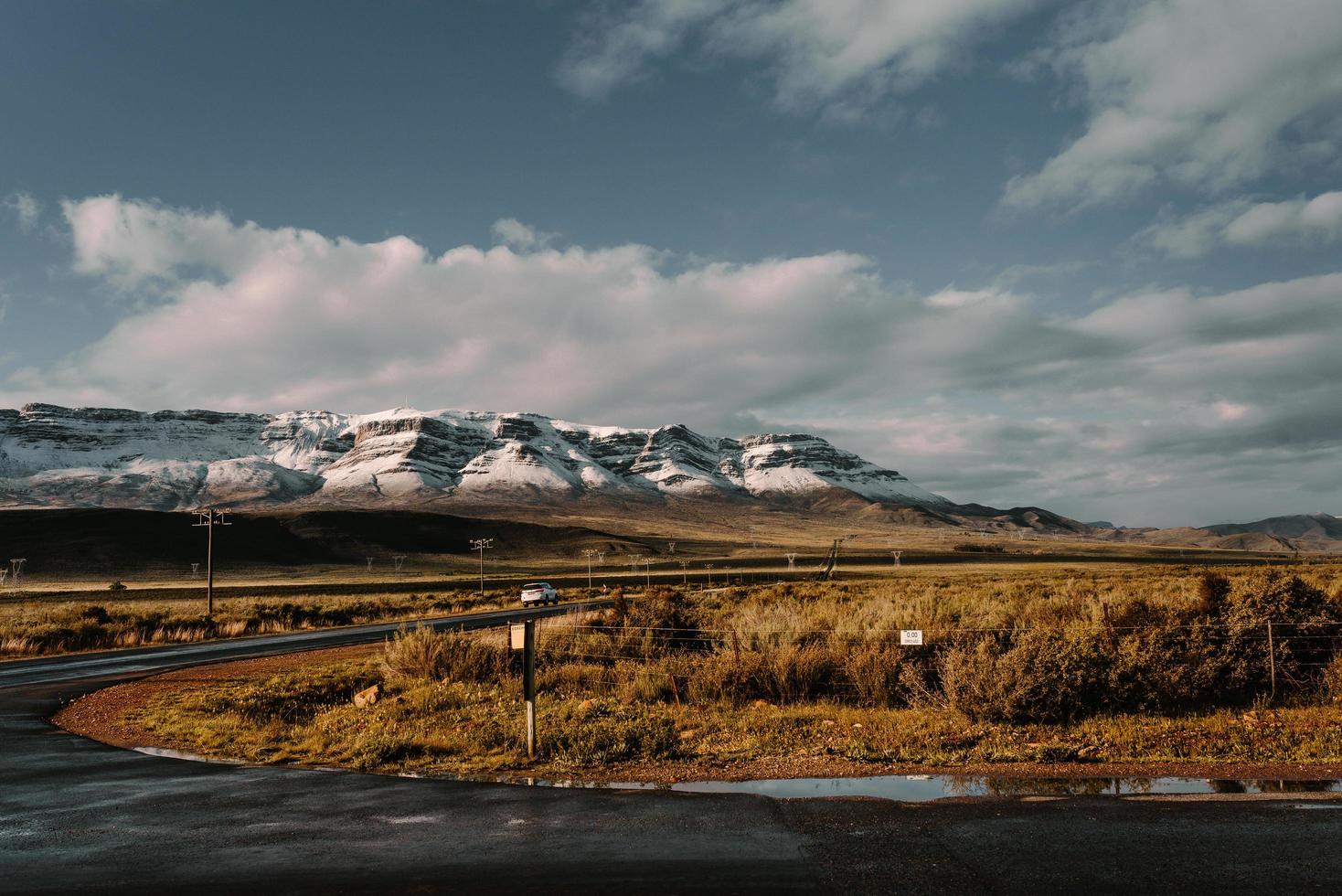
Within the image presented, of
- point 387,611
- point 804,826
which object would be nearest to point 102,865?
point 804,826

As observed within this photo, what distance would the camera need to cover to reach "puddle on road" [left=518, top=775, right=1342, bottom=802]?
9.02 m

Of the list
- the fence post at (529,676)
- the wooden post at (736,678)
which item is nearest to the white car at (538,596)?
the wooden post at (736,678)

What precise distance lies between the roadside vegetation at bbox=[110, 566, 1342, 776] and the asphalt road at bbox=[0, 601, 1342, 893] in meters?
2.20

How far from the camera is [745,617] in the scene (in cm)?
2011

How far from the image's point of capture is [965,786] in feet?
31.3

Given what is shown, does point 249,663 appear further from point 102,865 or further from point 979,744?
point 979,744

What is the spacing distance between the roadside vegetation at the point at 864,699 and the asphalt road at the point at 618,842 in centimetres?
220

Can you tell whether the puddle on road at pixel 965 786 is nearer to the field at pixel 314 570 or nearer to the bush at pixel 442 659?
the bush at pixel 442 659

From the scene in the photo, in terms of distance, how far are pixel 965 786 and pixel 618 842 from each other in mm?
4356

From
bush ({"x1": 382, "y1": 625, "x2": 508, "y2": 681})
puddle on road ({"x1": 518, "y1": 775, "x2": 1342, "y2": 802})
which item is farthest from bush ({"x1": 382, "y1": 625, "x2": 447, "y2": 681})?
puddle on road ({"x1": 518, "y1": 775, "x2": 1342, "y2": 802})

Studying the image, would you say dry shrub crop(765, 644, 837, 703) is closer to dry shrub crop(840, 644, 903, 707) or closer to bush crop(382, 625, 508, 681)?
dry shrub crop(840, 644, 903, 707)

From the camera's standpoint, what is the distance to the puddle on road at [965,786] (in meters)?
9.02

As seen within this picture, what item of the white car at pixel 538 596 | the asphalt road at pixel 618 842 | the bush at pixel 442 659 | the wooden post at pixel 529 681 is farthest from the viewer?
the white car at pixel 538 596

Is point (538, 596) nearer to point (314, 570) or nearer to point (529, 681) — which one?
point (529, 681)
